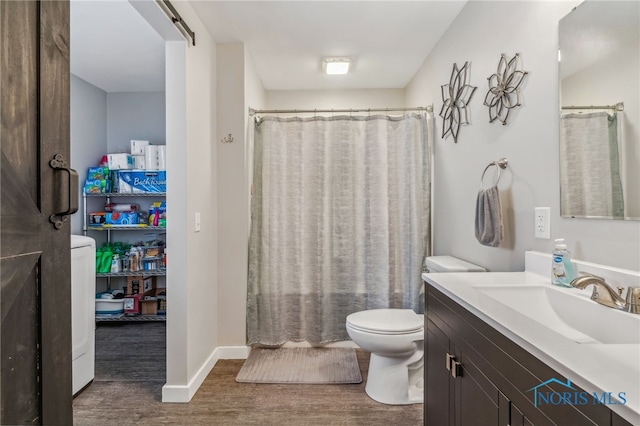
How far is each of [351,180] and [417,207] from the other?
1.86 feet

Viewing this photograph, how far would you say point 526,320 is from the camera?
2.74ft

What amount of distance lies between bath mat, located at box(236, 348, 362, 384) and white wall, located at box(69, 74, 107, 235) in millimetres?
2359

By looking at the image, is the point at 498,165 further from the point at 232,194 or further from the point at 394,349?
the point at 232,194

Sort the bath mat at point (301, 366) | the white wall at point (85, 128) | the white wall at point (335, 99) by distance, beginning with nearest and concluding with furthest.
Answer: the bath mat at point (301, 366)
the white wall at point (85, 128)
the white wall at point (335, 99)

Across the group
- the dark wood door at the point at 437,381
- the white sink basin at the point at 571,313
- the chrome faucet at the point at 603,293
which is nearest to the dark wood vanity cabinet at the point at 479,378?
the dark wood door at the point at 437,381

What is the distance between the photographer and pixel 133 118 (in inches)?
145

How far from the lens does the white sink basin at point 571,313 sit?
90 cm

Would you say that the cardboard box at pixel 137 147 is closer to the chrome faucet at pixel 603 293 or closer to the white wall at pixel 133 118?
the white wall at pixel 133 118

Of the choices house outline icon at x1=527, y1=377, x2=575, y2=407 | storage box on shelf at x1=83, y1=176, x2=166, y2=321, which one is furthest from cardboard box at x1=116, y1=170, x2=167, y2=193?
house outline icon at x1=527, y1=377, x2=575, y2=407

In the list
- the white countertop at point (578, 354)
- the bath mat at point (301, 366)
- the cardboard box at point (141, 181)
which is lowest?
the bath mat at point (301, 366)

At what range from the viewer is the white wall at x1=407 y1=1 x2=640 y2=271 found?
1.19 meters

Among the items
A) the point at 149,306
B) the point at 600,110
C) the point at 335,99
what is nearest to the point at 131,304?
the point at 149,306

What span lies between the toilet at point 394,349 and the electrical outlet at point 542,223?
471mm

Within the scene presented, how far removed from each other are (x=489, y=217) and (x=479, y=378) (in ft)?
2.97
